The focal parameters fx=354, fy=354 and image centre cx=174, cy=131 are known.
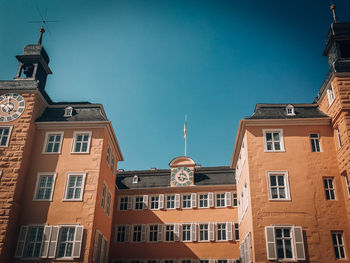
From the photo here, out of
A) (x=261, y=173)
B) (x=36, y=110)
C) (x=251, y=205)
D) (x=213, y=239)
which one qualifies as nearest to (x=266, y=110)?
(x=261, y=173)

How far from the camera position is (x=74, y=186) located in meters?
25.4

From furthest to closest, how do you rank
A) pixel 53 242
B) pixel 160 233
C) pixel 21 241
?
pixel 160 233, pixel 21 241, pixel 53 242

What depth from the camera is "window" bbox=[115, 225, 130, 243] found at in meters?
36.0

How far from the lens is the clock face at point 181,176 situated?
37.8 metres

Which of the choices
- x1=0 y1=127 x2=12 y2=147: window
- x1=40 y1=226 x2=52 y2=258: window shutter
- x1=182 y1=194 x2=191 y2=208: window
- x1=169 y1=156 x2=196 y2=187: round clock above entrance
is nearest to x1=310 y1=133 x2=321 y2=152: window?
x1=169 y1=156 x2=196 y2=187: round clock above entrance

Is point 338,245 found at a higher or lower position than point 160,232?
lower

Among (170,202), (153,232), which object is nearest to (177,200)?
(170,202)

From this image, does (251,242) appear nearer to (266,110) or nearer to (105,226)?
(266,110)

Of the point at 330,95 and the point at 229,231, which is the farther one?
the point at 229,231

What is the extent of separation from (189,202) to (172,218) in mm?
2421

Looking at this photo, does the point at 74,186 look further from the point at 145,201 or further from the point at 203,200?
the point at 203,200

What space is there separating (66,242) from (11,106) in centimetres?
1149

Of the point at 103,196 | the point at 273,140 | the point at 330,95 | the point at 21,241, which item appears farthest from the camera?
the point at 103,196

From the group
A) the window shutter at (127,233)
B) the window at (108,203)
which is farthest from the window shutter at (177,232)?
the window at (108,203)
